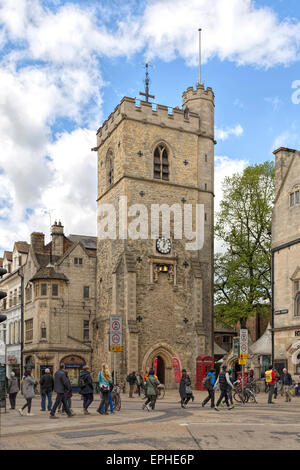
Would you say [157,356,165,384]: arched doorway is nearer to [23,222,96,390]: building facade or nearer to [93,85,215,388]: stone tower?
[93,85,215,388]: stone tower

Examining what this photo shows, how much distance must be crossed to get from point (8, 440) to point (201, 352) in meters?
28.9

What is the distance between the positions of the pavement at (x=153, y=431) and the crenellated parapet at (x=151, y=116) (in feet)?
91.5

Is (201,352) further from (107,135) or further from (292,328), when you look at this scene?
(107,135)

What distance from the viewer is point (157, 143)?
43000mm

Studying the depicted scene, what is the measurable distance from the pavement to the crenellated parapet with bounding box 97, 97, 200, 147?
27.9 m

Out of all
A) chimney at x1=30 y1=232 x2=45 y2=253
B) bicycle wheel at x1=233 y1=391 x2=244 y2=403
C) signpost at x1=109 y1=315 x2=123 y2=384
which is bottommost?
bicycle wheel at x1=233 y1=391 x2=244 y2=403

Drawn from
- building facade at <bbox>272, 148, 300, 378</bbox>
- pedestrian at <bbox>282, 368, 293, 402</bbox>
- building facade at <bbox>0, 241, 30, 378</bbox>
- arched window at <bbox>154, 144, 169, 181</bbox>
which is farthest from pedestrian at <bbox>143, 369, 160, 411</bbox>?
building facade at <bbox>0, 241, 30, 378</bbox>

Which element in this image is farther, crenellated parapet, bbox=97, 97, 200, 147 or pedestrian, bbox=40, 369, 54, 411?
crenellated parapet, bbox=97, 97, 200, 147

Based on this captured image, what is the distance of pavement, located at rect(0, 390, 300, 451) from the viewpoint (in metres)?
11.3

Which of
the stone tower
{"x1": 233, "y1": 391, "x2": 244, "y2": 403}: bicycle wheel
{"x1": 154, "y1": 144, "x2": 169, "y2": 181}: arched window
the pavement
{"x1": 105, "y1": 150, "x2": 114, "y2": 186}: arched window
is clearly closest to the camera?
the pavement

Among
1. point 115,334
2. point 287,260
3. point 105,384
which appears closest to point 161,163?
point 287,260
